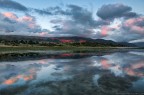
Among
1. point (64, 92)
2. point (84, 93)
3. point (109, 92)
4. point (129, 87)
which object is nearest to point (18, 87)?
point (64, 92)

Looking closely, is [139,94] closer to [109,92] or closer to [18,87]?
[109,92]

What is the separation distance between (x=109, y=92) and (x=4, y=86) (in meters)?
8.40

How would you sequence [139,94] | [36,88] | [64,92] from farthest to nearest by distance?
1. [36,88]
2. [64,92]
3. [139,94]

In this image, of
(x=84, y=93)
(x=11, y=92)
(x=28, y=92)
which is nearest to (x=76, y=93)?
(x=84, y=93)

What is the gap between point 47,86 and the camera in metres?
19.2

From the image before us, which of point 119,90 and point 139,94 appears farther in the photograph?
point 119,90

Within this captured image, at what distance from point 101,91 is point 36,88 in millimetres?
5012

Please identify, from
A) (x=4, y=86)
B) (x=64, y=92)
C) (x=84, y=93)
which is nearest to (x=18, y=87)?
(x=4, y=86)

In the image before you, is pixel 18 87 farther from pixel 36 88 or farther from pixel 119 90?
pixel 119 90

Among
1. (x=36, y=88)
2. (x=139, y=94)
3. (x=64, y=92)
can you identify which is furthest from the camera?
(x=36, y=88)

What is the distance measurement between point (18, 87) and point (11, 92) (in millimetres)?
1892

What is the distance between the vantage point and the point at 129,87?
1867 centimetres

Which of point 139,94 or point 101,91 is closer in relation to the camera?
point 139,94

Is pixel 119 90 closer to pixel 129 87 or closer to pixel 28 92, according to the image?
pixel 129 87
